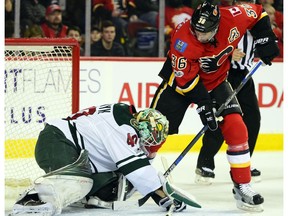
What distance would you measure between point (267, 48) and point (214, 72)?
27cm

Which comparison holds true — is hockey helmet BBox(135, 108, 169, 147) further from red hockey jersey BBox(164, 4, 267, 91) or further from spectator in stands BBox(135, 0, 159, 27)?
spectator in stands BBox(135, 0, 159, 27)

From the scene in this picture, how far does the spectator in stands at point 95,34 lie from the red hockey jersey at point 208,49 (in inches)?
78.5

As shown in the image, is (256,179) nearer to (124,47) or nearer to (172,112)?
(172,112)

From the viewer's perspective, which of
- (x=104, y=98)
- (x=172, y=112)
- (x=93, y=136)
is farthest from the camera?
(x=104, y=98)

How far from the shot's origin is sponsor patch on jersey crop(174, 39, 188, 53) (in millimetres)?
4152

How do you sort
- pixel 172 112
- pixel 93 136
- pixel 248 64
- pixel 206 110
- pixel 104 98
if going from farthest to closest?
1. pixel 104 98
2. pixel 248 64
3. pixel 172 112
4. pixel 206 110
5. pixel 93 136

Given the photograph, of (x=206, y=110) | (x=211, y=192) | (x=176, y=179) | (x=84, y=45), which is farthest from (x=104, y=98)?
(x=206, y=110)

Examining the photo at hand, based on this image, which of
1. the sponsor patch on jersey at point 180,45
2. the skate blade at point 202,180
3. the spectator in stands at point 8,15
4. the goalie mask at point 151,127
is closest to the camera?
the goalie mask at point 151,127

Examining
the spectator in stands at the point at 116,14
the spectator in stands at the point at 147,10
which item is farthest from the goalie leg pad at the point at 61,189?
the spectator in stands at the point at 147,10

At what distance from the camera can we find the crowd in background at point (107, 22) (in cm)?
607

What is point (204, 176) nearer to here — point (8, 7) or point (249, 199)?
point (249, 199)

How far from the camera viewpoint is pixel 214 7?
413 centimetres

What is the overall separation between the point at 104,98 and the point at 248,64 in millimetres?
1312

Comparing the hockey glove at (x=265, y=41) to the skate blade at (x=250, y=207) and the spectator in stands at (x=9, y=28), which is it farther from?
the spectator in stands at (x=9, y=28)
